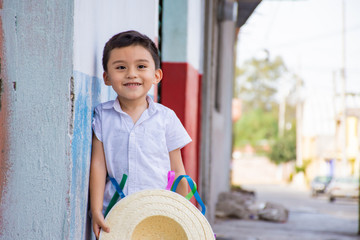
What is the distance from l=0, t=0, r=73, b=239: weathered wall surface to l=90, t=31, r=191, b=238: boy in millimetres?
321

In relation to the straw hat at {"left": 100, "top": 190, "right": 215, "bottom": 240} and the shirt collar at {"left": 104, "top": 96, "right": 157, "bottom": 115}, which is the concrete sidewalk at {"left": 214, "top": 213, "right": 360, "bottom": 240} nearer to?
the shirt collar at {"left": 104, "top": 96, "right": 157, "bottom": 115}

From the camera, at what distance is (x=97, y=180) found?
2676 mm

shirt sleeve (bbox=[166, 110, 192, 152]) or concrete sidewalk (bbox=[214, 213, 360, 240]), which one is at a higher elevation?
shirt sleeve (bbox=[166, 110, 192, 152])

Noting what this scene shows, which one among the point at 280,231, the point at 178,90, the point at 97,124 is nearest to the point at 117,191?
the point at 97,124

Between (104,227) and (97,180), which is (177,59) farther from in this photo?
(104,227)

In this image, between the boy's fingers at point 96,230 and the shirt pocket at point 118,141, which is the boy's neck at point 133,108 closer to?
the shirt pocket at point 118,141

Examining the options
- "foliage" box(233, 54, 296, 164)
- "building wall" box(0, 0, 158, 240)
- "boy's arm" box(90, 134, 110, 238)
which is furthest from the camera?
"foliage" box(233, 54, 296, 164)

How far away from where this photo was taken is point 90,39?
2.71 meters

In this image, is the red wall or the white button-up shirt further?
the red wall

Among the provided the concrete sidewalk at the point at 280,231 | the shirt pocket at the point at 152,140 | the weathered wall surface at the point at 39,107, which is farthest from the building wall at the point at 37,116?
the concrete sidewalk at the point at 280,231

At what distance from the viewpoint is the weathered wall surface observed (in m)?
2.34

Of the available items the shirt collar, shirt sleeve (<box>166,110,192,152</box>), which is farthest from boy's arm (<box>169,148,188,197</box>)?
the shirt collar

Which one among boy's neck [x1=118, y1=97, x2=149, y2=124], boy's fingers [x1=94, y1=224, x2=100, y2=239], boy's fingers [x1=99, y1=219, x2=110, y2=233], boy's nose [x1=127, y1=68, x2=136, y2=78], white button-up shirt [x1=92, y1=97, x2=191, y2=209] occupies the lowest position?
boy's fingers [x1=94, y1=224, x2=100, y2=239]

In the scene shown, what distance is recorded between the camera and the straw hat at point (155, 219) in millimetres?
2453
